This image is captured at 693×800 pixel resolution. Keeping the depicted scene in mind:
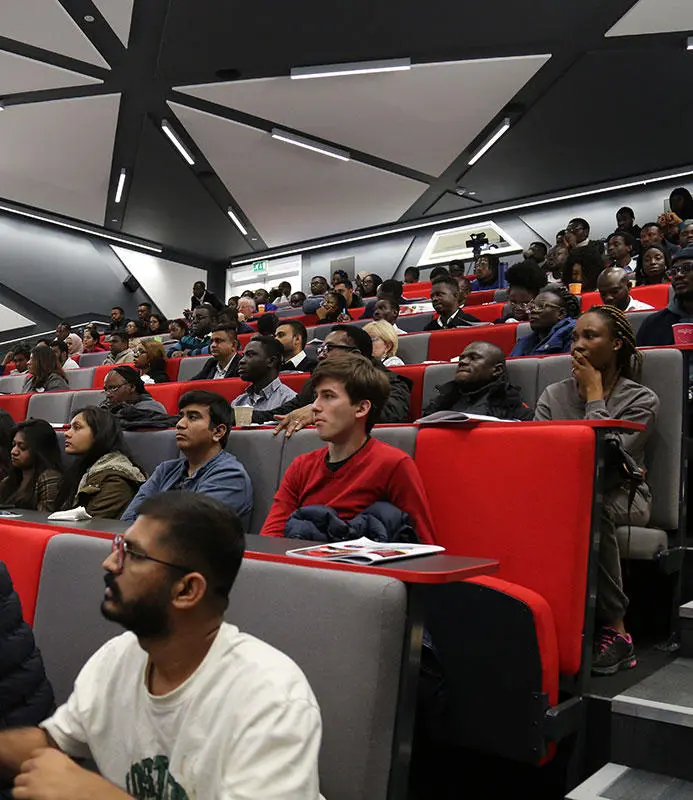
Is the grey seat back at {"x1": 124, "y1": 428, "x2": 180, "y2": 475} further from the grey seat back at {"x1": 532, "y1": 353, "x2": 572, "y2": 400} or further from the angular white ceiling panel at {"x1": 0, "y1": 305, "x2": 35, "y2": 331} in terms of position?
the angular white ceiling panel at {"x1": 0, "y1": 305, "x2": 35, "y2": 331}

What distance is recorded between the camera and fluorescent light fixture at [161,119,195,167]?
→ 17.8 feet

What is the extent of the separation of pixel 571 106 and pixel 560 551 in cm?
464

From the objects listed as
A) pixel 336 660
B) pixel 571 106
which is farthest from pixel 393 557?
pixel 571 106

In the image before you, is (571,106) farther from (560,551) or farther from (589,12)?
(560,551)

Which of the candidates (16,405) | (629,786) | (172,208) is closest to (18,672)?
(629,786)

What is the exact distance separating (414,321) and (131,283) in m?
5.54

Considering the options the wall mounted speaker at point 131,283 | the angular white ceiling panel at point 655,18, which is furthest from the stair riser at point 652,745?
the wall mounted speaker at point 131,283

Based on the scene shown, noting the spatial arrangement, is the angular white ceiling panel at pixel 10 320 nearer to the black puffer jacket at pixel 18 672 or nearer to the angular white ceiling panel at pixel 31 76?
the angular white ceiling panel at pixel 31 76

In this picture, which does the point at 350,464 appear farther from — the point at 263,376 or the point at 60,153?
the point at 60,153

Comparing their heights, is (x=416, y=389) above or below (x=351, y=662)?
above

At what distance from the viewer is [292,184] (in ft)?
21.8

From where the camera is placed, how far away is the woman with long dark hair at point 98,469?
1812 millimetres

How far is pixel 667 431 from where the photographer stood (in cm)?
142

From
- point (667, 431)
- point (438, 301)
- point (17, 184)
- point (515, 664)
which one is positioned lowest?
point (515, 664)
